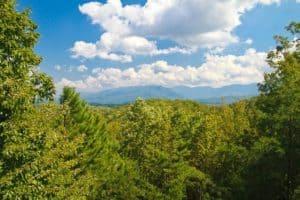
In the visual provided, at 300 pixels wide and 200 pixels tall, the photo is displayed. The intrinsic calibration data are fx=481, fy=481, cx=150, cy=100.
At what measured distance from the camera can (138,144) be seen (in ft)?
134

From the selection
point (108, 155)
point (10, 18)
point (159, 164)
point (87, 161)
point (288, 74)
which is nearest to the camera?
point (10, 18)

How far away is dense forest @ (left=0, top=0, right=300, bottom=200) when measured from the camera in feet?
65.3

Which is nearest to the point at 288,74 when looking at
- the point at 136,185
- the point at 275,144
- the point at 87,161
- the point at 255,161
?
the point at 275,144

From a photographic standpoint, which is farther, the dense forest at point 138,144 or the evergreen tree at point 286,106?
the evergreen tree at point 286,106

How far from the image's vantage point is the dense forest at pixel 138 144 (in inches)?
784

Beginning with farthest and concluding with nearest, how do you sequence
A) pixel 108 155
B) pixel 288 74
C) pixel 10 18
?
pixel 108 155 < pixel 288 74 < pixel 10 18

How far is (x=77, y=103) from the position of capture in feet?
182

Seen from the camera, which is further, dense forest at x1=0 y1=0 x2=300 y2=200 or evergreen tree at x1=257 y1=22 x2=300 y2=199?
evergreen tree at x1=257 y1=22 x2=300 y2=199

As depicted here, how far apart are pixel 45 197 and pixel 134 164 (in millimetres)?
20678

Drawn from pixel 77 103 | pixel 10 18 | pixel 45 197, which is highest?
pixel 10 18

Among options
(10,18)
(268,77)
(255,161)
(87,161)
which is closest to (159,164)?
(255,161)

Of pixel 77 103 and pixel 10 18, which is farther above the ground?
pixel 10 18

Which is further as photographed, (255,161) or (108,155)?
(108,155)

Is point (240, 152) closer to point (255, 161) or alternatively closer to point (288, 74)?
point (255, 161)
